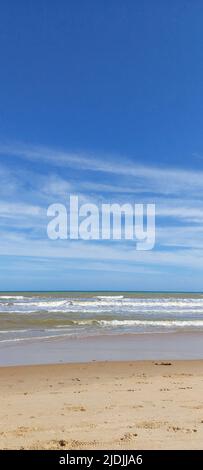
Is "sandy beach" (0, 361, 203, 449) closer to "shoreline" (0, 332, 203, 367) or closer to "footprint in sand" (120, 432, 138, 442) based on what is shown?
"footprint in sand" (120, 432, 138, 442)

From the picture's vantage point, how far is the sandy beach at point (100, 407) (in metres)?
5.17

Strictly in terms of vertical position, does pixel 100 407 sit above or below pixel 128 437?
above

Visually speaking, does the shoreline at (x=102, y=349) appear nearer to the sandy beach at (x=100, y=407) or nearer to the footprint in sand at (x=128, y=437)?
the sandy beach at (x=100, y=407)

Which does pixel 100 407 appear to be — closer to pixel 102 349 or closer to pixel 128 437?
pixel 128 437

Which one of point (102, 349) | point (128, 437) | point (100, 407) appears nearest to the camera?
point (128, 437)

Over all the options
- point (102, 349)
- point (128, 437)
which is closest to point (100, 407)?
point (128, 437)

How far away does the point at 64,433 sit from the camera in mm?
5480

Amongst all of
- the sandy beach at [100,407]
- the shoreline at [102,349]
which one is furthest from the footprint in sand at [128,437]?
the shoreline at [102,349]

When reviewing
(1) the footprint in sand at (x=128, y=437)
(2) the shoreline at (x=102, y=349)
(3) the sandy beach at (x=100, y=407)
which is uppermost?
(2) the shoreline at (x=102, y=349)

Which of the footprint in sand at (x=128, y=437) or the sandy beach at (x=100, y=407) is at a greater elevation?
the sandy beach at (x=100, y=407)

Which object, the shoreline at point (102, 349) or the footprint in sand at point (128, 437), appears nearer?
the footprint in sand at point (128, 437)

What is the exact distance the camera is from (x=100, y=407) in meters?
A: 6.90

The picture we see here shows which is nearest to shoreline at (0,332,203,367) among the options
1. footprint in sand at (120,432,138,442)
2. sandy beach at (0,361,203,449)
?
sandy beach at (0,361,203,449)
